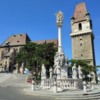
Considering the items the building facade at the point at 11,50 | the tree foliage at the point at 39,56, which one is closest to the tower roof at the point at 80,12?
the building facade at the point at 11,50

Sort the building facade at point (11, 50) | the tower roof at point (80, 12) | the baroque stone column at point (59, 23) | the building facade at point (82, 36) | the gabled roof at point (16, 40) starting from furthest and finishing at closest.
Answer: the gabled roof at point (16, 40)
the building facade at point (11, 50)
the tower roof at point (80, 12)
the building facade at point (82, 36)
the baroque stone column at point (59, 23)

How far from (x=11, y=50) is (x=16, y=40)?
17.4ft

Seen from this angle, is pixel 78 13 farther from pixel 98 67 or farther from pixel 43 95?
pixel 43 95

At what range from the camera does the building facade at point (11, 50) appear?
74.4 metres

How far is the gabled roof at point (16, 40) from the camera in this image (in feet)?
→ 262

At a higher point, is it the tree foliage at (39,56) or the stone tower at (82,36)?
the stone tower at (82,36)

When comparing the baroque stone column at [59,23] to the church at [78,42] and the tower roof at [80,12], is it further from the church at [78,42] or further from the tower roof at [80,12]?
the tower roof at [80,12]

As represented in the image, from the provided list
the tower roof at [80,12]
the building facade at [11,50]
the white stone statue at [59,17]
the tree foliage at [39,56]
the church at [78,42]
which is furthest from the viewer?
the building facade at [11,50]

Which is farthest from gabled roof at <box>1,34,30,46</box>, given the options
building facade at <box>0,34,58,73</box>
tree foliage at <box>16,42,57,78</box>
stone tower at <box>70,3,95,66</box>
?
tree foliage at <box>16,42,57,78</box>

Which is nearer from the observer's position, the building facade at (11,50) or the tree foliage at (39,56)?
the tree foliage at (39,56)

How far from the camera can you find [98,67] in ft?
181

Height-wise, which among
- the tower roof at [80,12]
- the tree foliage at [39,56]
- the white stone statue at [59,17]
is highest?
the tower roof at [80,12]

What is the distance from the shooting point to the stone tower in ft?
202

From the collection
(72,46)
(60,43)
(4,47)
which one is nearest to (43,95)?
(60,43)
